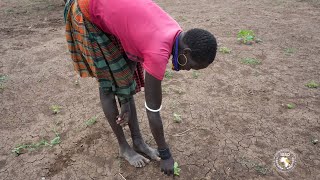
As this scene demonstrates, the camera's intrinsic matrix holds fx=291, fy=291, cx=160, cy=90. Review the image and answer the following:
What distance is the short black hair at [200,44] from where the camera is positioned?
1.71 metres

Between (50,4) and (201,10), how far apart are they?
395cm

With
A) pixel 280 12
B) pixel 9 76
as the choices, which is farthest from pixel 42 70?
pixel 280 12

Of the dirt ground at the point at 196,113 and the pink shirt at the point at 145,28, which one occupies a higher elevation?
the pink shirt at the point at 145,28

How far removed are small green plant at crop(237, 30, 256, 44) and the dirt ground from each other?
0.15 meters

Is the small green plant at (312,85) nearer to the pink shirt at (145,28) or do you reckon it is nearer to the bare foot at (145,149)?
the bare foot at (145,149)

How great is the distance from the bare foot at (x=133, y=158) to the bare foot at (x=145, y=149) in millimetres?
69

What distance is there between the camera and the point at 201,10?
664 centimetres

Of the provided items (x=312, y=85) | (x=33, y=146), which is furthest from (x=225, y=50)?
(x=33, y=146)

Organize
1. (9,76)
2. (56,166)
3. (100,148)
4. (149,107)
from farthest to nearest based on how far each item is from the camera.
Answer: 1. (9,76)
2. (100,148)
3. (56,166)
4. (149,107)

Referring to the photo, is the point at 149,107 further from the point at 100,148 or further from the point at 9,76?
the point at 9,76

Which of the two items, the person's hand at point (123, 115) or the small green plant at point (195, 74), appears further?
the small green plant at point (195, 74)

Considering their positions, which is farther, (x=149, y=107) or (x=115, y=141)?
(x=115, y=141)

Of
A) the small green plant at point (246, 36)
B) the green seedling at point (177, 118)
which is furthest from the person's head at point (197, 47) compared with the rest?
the small green plant at point (246, 36)

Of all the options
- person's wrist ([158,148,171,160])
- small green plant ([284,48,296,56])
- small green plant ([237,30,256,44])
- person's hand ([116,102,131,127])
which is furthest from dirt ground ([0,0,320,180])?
person's hand ([116,102,131,127])
